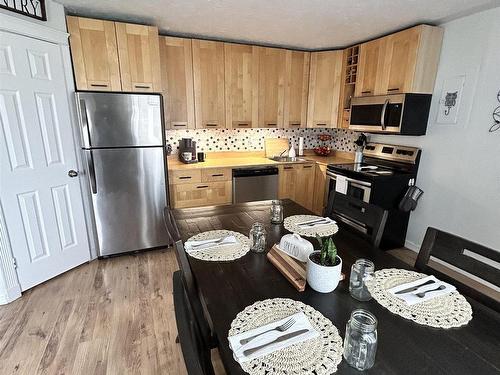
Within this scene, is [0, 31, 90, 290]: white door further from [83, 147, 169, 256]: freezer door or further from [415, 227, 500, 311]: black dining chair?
Answer: [415, 227, 500, 311]: black dining chair

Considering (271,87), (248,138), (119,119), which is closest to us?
(119,119)

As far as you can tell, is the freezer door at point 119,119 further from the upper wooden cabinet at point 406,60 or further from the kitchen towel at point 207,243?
the upper wooden cabinet at point 406,60

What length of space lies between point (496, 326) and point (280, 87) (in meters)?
3.26

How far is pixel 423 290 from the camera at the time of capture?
3.51ft

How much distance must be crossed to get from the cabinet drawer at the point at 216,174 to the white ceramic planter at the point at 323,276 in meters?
2.30

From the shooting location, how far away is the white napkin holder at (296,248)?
1.25 meters

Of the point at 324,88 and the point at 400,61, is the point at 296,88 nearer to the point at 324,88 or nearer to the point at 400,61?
the point at 324,88

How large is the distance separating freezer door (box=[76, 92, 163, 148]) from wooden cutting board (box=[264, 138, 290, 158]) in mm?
1668

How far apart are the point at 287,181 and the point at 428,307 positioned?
8.88ft

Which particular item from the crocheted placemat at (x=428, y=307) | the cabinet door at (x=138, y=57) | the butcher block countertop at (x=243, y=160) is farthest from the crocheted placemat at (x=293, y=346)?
the cabinet door at (x=138, y=57)

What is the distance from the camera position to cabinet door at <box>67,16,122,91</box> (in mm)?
2434

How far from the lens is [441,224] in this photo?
Result: 2871 millimetres

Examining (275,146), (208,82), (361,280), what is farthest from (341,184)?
(361,280)

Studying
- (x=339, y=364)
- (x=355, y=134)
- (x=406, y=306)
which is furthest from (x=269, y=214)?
(x=355, y=134)
